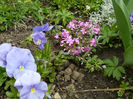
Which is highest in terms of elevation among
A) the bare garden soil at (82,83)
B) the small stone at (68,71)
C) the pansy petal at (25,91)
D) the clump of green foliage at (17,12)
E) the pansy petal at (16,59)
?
the clump of green foliage at (17,12)

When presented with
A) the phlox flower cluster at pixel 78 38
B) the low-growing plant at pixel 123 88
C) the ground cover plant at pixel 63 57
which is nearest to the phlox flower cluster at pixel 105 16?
the ground cover plant at pixel 63 57

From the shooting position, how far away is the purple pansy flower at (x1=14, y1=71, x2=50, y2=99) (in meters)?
1.13

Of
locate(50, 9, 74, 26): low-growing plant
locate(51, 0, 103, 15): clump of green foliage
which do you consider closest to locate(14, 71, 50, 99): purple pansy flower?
locate(50, 9, 74, 26): low-growing plant

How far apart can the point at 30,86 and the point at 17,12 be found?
5.96ft

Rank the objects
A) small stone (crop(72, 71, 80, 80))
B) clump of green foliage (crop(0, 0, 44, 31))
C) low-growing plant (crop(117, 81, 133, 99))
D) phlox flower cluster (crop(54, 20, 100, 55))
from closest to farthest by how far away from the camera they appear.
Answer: low-growing plant (crop(117, 81, 133, 99)) → small stone (crop(72, 71, 80, 80)) → phlox flower cluster (crop(54, 20, 100, 55)) → clump of green foliage (crop(0, 0, 44, 31))

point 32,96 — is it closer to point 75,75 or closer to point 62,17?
point 75,75

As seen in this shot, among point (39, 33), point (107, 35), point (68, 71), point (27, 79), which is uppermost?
point (39, 33)

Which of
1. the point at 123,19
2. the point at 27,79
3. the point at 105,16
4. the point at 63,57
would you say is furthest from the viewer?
the point at 105,16

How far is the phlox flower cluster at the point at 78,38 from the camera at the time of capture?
2.11m

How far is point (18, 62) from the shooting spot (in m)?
1.26

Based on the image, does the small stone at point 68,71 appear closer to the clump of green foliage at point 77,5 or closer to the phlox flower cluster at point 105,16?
the phlox flower cluster at point 105,16

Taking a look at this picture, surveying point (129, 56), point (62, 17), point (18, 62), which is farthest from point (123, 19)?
point (62, 17)

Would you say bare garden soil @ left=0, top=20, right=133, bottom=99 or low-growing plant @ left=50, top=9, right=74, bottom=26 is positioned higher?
low-growing plant @ left=50, top=9, right=74, bottom=26

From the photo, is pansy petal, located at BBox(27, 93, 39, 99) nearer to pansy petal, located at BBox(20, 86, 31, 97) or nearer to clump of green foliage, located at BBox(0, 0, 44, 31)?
pansy petal, located at BBox(20, 86, 31, 97)
